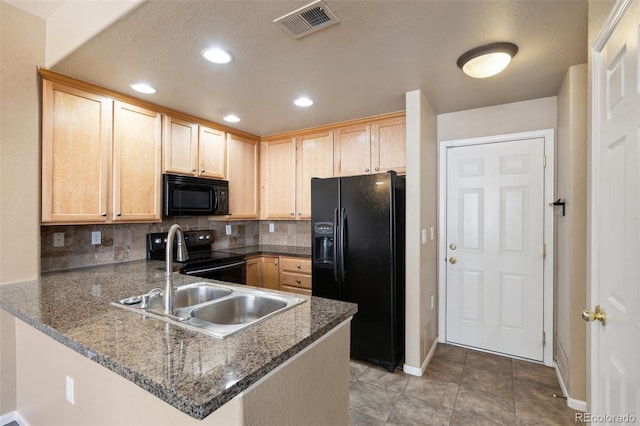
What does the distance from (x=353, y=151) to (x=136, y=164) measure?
2077mm

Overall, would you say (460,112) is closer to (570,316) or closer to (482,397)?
(570,316)

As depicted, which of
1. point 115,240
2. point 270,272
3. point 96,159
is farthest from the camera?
point 270,272

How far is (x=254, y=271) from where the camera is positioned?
3592 millimetres

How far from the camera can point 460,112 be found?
3049 millimetres

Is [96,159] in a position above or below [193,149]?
below

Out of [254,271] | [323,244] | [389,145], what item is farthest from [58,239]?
[389,145]

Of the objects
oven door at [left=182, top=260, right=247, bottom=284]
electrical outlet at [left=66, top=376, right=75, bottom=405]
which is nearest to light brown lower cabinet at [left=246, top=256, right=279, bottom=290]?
oven door at [left=182, top=260, right=247, bottom=284]

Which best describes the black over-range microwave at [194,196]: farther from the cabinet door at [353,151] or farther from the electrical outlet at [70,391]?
the electrical outlet at [70,391]

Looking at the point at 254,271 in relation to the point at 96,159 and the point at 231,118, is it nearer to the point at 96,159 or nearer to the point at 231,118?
the point at 231,118

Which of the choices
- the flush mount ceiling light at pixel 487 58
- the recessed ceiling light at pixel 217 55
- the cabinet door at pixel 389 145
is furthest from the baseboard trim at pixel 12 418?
the flush mount ceiling light at pixel 487 58

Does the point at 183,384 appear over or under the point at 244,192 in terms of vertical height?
under

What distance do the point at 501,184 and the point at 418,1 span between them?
2.01 metres

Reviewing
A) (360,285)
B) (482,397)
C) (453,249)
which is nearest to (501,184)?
(453,249)

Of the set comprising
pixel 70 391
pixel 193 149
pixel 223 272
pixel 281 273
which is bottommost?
pixel 70 391
